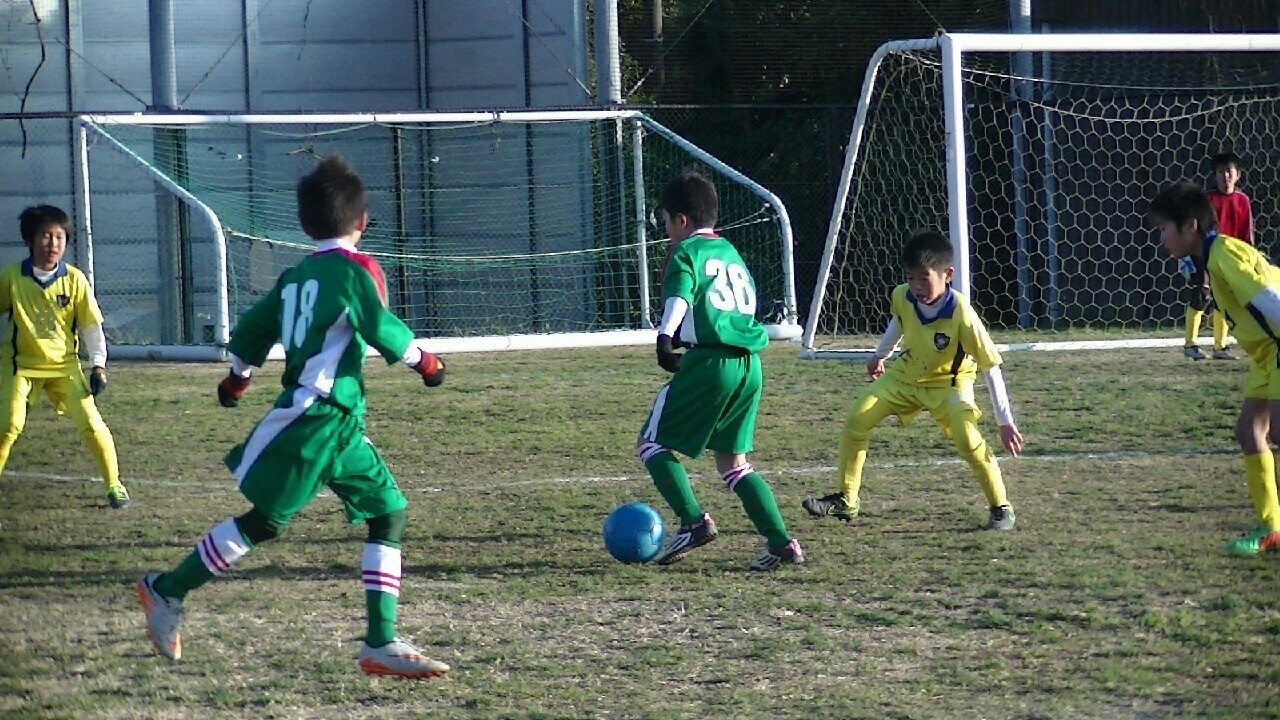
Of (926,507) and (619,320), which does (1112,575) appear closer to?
(926,507)

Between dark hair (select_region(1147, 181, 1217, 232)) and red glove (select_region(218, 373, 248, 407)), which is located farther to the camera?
dark hair (select_region(1147, 181, 1217, 232))

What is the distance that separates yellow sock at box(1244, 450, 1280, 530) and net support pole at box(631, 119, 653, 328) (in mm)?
9838

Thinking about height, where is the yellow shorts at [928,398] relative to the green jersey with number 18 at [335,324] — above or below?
below

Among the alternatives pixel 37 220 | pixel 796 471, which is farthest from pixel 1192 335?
pixel 37 220

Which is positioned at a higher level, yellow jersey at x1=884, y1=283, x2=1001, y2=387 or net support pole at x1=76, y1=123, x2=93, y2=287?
net support pole at x1=76, y1=123, x2=93, y2=287

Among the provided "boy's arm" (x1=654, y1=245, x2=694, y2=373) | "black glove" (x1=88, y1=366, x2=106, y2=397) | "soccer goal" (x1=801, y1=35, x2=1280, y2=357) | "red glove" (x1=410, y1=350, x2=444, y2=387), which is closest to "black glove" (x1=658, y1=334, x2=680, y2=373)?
"boy's arm" (x1=654, y1=245, x2=694, y2=373)

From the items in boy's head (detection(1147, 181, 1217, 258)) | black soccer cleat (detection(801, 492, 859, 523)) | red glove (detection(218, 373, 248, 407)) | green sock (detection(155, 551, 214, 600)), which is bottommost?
black soccer cleat (detection(801, 492, 859, 523))

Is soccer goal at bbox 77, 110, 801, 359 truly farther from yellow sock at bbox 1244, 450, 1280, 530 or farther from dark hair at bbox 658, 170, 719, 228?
yellow sock at bbox 1244, 450, 1280, 530

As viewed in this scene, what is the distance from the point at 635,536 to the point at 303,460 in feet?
5.63

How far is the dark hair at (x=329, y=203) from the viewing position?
15.5 ft

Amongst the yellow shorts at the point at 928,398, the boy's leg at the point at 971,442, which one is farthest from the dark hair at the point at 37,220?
the boy's leg at the point at 971,442

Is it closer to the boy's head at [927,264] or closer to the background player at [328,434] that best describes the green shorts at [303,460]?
the background player at [328,434]

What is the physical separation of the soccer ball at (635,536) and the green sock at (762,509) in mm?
339

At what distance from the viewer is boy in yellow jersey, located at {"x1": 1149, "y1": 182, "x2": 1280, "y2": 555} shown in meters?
5.88
